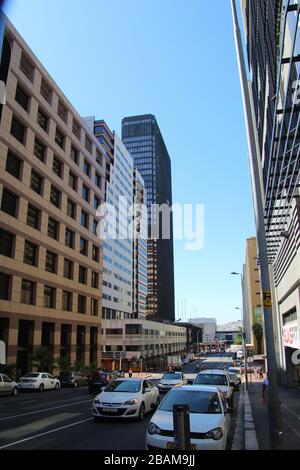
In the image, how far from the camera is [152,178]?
589 feet

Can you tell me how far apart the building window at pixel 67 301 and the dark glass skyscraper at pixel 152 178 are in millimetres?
126616

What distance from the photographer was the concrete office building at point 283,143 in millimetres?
11898

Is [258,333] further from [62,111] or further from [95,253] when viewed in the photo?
[62,111]

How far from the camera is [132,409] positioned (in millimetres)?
12953

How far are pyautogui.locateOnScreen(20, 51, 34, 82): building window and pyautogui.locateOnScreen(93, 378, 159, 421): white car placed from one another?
36086mm

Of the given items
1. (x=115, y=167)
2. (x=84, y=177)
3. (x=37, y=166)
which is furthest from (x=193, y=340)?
(x=37, y=166)

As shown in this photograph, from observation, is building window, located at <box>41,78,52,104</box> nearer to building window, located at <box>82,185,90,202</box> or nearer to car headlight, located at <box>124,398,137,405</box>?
building window, located at <box>82,185,90,202</box>

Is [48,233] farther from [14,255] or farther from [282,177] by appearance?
[282,177]

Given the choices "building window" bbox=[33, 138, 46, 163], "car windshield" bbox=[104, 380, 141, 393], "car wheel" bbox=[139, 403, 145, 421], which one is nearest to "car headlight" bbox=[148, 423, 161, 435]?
"car wheel" bbox=[139, 403, 145, 421]

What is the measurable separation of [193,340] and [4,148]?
548ft

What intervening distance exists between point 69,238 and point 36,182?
9661mm

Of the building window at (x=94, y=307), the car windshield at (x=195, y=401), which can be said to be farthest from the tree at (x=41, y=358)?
the car windshield at (x=195, y=401)

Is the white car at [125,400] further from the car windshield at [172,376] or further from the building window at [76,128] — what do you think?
the building window at [76,128]

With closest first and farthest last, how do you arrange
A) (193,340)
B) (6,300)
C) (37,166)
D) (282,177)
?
(282,177), (6,300), (37,166), (193,340)
